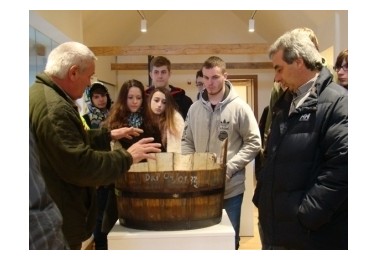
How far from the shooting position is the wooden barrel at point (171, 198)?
1.46 meters

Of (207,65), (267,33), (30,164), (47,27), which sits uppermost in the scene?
(267,33)

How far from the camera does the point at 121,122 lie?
2.47 m

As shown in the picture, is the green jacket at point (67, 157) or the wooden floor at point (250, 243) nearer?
the green jacket at point (67, 157)

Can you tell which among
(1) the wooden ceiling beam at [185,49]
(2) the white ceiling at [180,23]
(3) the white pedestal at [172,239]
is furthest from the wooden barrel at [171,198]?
(1) the wooden ceiling beam at [185,49]

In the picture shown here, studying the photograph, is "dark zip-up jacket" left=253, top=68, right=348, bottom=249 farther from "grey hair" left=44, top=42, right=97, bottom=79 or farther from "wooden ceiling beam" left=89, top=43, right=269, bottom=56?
"wooden ceiling beam" left=89, top=43, right=269, bottom=56

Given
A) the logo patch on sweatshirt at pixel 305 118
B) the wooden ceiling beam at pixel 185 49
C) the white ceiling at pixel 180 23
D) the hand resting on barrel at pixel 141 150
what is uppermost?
the white ceiling at pixel 180 23

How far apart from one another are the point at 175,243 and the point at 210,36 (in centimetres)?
837

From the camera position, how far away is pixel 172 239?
1484 mm

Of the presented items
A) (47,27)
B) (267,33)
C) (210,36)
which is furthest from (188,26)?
(47,27)

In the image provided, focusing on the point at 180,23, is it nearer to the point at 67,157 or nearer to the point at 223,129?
the point at 223,129

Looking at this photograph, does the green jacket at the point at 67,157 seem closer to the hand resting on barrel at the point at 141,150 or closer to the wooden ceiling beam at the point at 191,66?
the hand resting on barrel at the point at 141,150
